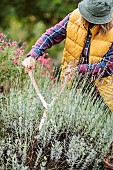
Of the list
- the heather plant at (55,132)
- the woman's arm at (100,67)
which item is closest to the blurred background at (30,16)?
the woman's arm at (100,67)

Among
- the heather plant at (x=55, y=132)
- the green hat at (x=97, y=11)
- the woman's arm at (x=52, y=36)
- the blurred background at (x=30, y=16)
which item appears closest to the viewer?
the heather plant at (x=55, y=132)

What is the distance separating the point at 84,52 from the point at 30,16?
528 cm

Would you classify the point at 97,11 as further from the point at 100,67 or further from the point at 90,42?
the point at 100,67

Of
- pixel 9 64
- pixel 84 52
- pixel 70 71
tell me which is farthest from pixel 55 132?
pixel 9 64

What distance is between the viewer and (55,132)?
12.6 ft

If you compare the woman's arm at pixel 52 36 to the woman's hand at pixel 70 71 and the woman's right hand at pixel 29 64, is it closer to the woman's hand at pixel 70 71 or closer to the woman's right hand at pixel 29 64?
the woman's right hand at pixel 29 64

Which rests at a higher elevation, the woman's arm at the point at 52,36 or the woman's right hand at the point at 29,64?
the woman's arm at the point at 52,36

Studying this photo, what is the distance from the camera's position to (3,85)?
16.4 feet

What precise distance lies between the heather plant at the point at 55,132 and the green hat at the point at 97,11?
1.81 feet

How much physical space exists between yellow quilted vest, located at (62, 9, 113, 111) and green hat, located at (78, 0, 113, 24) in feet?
0.39

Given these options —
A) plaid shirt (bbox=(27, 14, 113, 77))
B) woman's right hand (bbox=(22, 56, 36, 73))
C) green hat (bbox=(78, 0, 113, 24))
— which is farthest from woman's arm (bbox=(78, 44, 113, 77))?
woman's right hand (bbox=(22, 56, 36, 73))

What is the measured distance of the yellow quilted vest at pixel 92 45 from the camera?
4250 millimetres

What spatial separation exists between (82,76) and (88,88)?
25 cm

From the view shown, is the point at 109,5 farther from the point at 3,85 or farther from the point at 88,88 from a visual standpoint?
the point at 3,85
